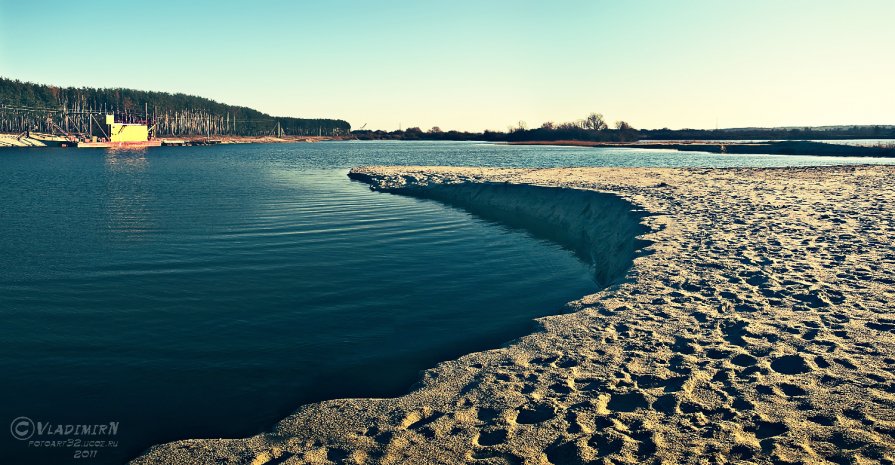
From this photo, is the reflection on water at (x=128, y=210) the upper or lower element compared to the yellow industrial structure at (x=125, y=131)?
lower

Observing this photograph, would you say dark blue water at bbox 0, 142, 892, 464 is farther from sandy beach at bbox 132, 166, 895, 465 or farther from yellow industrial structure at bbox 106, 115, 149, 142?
yellow industrial structure at bbox 106, 115, 149, 142

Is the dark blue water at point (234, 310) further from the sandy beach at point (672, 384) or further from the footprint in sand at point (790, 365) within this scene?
the footprint in sand at point (790, 365)

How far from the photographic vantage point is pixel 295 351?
989 cm

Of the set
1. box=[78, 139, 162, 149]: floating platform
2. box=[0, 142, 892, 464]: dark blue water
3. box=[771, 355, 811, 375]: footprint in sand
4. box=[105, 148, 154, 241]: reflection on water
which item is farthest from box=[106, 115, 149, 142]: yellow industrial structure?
box=[771, 355, 811, 375]: footprint in sand

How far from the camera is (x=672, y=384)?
24.0ft

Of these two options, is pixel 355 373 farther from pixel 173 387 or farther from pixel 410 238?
pixel 410 238

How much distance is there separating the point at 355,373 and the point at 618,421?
4.36 m

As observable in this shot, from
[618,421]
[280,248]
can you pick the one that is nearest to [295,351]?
[618,421]

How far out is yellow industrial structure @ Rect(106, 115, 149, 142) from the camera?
131750 mm

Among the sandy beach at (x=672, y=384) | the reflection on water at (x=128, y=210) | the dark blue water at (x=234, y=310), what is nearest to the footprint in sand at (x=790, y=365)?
Answer: the sandy beach at (x=672, y=384)

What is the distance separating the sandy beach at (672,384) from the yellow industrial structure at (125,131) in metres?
146

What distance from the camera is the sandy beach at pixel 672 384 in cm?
594

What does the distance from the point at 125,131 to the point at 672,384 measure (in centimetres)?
15479

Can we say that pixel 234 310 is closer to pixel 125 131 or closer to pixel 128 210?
pixel 128 210
